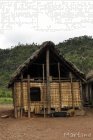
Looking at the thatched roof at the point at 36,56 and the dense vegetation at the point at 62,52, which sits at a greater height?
the dense vegetation at the point at 62,52

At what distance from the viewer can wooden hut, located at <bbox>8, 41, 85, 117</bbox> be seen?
23.0 m

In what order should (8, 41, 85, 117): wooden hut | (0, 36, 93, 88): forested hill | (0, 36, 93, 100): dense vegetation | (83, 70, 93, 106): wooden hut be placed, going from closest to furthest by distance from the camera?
(8, 41, 85, 117): wooden hut, (83, 70, 93, 106): wooden hut, (0, 36, 93, 100): dense vegetation, (0, 36, 93, 88): forested hill

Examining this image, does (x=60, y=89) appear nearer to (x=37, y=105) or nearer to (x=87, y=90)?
(x=37, y=105)

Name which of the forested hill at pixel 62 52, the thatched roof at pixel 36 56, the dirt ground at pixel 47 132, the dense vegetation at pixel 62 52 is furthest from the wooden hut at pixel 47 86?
the forested hill at pixel 62 52

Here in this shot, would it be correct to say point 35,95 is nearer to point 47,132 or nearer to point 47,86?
A: point 47,86

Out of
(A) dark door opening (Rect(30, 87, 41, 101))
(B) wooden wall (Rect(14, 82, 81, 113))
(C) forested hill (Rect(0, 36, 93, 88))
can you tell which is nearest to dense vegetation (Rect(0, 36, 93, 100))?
(C) forested hill (Rect(0, 36, 93, 88))

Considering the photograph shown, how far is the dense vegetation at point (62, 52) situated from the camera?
5769cm

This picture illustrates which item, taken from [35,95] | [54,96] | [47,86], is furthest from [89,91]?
[47,86]

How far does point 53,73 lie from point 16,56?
139 ft

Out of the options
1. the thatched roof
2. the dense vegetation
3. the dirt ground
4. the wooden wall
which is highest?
the dense vegetation

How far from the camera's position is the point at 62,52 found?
6356 centimetres

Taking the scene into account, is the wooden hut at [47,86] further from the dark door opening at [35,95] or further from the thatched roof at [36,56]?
the dark door opening at [35,95]

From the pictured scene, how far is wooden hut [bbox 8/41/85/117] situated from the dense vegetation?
30.1 m

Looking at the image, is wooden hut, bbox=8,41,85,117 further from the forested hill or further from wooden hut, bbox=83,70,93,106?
the forested hill
